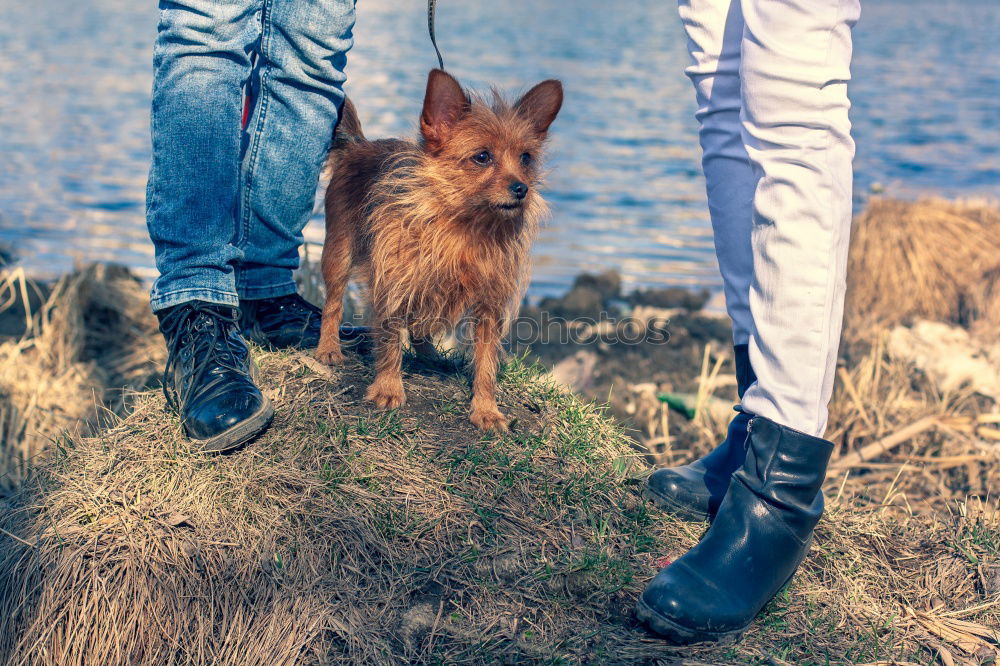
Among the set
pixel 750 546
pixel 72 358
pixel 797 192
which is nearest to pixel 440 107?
pixel 797 192

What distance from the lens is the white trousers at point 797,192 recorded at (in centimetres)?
237

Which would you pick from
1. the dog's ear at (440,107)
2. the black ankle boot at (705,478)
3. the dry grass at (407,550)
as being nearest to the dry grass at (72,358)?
the dry grass at (407,550)

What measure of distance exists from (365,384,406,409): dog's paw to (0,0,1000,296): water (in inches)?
41.5

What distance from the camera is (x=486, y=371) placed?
10.3 feet

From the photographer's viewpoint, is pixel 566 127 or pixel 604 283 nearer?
pixel 604 283

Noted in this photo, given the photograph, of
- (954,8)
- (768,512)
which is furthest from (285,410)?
(954,8)

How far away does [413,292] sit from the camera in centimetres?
305

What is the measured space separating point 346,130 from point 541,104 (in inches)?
37.9

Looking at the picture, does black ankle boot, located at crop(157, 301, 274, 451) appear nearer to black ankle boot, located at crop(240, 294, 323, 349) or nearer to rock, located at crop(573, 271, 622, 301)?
black ankle boot, located at crop(240, 294, 323, 349)

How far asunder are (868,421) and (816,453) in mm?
2122

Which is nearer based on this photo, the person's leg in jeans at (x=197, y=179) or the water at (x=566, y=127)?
the person's leg in jeans at (x=197, y=179)

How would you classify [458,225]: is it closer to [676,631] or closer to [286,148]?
[286,148]

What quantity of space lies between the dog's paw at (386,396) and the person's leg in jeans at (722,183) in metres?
0.91

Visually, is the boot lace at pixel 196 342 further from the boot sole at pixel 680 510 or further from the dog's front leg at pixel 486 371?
the boot sole at pixel 680 510
